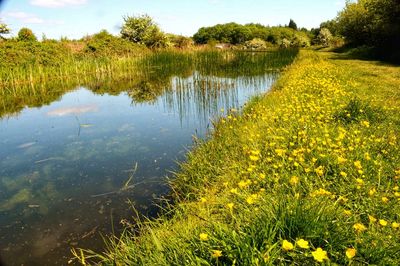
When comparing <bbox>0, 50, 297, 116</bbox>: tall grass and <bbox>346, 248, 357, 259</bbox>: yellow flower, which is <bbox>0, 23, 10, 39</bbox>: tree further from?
<bbox>346, 248, 357, 259</bbox>: yellow flower

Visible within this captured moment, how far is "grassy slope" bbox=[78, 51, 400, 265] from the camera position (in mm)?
2742

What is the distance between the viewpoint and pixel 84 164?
297 inches

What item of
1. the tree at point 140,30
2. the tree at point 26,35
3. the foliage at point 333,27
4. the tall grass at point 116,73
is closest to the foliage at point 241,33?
the foliage at point 333,27

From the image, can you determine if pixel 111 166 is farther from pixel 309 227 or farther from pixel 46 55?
pixel 46 55

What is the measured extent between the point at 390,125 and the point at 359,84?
21.2 feet

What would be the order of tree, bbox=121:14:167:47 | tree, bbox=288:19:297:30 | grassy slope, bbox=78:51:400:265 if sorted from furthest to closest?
1. tree, bbox=288:19:297:30
2. tree, bbox=121:14:167:47
3. grassy slope, bbox=78:51:400:265

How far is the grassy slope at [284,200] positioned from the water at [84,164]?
68 centimetres

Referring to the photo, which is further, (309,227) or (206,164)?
(206,164)

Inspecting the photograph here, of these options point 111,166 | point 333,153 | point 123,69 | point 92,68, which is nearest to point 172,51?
point 123,69

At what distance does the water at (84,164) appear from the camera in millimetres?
4992

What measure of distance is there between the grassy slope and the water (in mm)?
677

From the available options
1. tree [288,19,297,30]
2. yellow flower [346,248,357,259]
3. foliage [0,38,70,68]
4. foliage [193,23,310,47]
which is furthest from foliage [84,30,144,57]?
tree [288,19,297,30]

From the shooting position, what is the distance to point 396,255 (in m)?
2.69

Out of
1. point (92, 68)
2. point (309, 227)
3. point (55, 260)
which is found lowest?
point (55, 260)
